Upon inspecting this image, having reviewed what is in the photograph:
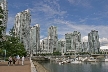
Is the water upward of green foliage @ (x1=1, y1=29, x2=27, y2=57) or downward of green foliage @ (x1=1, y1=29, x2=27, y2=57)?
downward

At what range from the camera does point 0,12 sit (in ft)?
181

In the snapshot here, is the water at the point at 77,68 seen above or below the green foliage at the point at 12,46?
below

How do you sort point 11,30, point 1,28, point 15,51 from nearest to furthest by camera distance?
1. point 1,28
2. point 15,51
3. point 11,30

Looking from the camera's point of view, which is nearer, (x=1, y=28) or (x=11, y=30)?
(x=1, y=28)

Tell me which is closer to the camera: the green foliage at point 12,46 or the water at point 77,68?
the green foliage at point 12,46

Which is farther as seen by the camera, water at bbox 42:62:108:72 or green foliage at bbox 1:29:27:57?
water at bbox 42:62:108:72

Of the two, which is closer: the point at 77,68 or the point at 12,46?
the point at 12,46

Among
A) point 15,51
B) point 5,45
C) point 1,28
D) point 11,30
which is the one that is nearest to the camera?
point 1,28

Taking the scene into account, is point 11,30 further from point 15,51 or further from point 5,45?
point 5,45

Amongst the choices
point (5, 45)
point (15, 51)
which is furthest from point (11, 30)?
point (5, 45)

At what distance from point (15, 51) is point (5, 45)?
3346 cm

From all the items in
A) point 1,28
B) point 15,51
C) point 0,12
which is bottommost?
point 15,51

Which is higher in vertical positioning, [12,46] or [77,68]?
[12,46]

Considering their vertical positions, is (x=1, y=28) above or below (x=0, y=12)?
below
